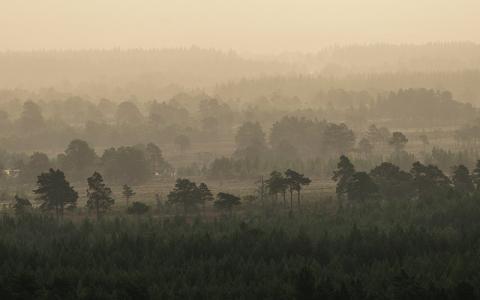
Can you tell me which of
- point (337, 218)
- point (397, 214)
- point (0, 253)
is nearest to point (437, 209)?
point (397, 214)

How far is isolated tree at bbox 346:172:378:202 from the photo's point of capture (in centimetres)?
12088

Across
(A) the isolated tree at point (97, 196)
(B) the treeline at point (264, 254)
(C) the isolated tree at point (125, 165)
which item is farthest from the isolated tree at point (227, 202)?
(C) the isolated tree at point (125, 165)

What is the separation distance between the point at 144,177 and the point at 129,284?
3742 inches

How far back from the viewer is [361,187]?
12094 cm

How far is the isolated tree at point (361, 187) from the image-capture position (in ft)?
397

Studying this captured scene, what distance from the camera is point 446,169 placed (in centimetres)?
16925

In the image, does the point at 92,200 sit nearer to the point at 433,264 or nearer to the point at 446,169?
the point at 433,264

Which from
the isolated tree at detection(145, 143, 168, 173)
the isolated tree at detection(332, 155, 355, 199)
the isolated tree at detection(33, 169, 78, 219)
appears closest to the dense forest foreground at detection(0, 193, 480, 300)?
the isolated tree at detection(33, 169, 78, 219)

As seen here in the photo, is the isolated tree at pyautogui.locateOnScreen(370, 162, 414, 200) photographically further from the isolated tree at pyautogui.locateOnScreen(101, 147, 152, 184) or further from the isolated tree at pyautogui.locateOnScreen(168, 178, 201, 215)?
the isolated tree at pyautogui.locateOnScreen(101, 147, 152, 184)

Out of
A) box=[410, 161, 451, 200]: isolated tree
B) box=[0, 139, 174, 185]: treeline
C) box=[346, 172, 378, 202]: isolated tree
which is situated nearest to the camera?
box=[346, 172, 378, 202]: isolated tree

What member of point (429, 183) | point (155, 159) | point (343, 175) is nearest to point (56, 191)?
point (343, 175)

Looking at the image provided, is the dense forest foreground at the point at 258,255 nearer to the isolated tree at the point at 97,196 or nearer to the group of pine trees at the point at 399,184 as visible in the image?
the group of pine trees at the point at 399,184

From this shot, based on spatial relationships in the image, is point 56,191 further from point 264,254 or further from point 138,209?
point 264,254

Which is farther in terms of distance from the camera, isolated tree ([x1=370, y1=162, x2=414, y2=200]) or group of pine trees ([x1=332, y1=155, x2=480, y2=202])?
isolated tree ([x1=370, y1=162, x2=414, y2=200])
